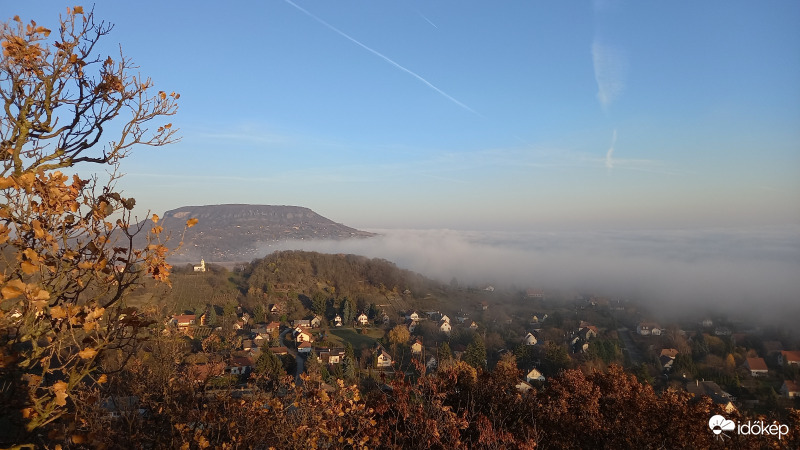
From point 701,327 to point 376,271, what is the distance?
45019 mm

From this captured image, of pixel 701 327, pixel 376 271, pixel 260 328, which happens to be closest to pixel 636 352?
pixel 701 327

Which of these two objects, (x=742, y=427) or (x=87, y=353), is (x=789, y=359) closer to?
(x=742, y=427)

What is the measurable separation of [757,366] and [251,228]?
94214 millimetres

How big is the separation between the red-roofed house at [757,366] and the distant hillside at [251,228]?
71.2 m

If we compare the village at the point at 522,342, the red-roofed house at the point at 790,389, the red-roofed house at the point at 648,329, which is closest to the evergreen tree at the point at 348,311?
the village at the point at 522,342

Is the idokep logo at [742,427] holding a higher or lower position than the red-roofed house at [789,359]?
higher

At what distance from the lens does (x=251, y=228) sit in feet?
337

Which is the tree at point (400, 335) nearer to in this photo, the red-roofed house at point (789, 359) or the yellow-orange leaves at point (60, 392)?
the red-roofed house at point (789, 359)

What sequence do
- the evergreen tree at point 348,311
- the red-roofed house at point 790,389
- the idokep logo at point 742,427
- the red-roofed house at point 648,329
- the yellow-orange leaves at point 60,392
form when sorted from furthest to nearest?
the evergreen tree at point 348,311 < the red-roofed house at point 648,329 < the red-roofed house at point 790,389 < the idokep logo at point 742,427 < the yellow-orange leaves at point 60,392

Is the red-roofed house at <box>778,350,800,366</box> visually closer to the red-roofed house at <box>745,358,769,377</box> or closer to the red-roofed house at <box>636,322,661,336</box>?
the red-roofed house at <box>745,358,769,377</box>

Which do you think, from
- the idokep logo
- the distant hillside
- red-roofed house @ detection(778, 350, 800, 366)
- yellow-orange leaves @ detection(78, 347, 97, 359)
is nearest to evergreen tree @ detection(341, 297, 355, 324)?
the distant hillside

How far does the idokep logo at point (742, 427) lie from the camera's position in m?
7.02

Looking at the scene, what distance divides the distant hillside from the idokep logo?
76.4 meters

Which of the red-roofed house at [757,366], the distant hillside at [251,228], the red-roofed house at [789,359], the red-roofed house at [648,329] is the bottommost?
the red-roofed house at [648,329]
